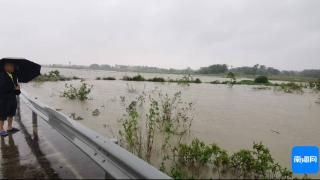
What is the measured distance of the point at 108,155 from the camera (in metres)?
3.08

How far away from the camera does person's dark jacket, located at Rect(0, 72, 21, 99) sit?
590 centimetres

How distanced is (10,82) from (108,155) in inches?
157

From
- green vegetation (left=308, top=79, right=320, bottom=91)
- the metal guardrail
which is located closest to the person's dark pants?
the metal guardrail

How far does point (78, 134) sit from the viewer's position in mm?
3795

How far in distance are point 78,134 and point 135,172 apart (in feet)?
4.99

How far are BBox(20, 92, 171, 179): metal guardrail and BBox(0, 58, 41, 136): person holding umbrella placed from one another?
2052 millimetres

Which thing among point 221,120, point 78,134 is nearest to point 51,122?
point 78,134

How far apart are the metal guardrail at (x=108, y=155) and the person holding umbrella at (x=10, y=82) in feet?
6.73

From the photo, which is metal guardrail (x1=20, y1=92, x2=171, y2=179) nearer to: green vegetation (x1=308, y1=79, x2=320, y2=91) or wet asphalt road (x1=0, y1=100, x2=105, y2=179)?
wet asphalt road (x1=0, y1=100, x2=105, y2=179)

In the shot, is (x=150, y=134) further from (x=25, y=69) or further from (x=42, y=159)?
(x=25, y=69)

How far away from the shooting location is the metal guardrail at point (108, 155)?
8.30ft

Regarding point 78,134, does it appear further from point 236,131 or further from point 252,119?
point 252,119

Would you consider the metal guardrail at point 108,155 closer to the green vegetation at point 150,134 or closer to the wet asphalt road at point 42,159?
the wet asphalt road at point 42,159

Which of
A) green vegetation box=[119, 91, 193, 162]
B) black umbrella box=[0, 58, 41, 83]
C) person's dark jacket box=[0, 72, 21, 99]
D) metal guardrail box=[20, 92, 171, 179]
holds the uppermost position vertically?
black umbrella box=[0, 58, 41, 83]
